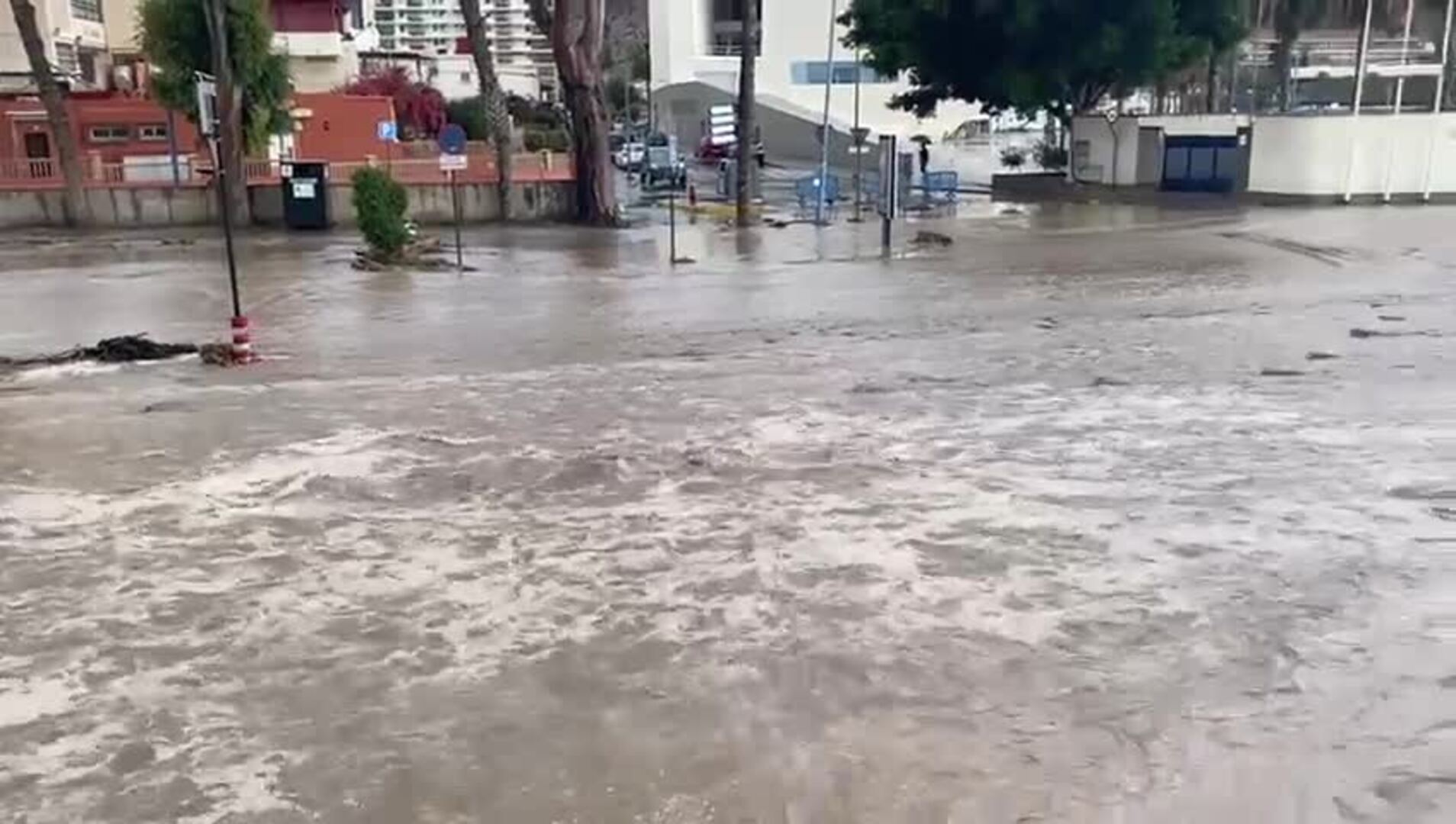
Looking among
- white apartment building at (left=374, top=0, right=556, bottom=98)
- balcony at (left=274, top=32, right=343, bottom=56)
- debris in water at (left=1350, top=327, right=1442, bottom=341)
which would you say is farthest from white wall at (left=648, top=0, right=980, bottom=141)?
debris in water at (left=1350, top=327, right=1442, bottom=341)

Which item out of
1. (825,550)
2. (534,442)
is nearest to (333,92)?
(534,442)

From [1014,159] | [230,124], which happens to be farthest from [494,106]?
[1014,159]

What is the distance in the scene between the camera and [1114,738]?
4.89 meters

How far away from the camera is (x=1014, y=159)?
180 feet

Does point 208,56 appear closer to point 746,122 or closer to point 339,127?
point 746,122

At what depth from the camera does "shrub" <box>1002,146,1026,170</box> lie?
5491 cm

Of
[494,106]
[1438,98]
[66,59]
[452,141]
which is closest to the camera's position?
[452,141]

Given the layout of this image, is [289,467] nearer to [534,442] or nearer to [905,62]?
[534,442]

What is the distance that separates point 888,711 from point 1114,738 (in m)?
0.82

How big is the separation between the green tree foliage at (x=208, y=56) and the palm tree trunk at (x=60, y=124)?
2.20 metres

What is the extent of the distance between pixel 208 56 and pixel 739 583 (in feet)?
90.1

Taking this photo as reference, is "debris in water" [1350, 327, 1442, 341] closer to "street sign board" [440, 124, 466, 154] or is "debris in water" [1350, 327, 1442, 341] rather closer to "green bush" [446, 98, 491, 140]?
"street sign board" [440, 124, 466, 154]

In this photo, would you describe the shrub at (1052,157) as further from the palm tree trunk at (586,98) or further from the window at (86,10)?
the window at (86,10)

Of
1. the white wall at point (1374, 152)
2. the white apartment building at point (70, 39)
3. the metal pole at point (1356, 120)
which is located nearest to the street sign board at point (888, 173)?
the white wall at point (1374, 152)
